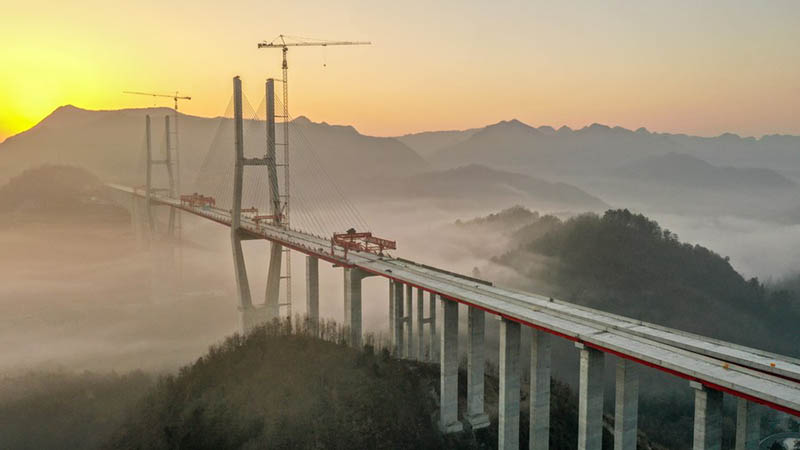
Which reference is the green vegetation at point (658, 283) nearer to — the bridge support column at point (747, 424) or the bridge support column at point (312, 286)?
the bridge support column at point (312, 286)

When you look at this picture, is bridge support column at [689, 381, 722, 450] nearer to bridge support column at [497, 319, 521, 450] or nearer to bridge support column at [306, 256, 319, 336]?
bridge support column at [497, 319, 521, 450]

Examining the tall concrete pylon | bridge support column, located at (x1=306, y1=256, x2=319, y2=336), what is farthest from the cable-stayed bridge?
the tall concrete pylon

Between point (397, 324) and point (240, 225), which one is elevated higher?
point (240, 225)

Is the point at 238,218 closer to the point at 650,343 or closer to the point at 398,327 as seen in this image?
the point at 398,327

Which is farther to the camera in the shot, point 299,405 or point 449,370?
point 299,405

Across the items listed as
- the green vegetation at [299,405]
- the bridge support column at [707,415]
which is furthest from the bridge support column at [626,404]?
the green vegetation at [299,405]

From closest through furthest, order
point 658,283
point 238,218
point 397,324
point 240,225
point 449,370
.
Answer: point 449,370
point 397,324
point 238,218
point 240,225
point 658,283

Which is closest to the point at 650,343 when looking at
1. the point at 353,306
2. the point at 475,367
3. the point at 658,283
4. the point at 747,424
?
the point at 747,424
